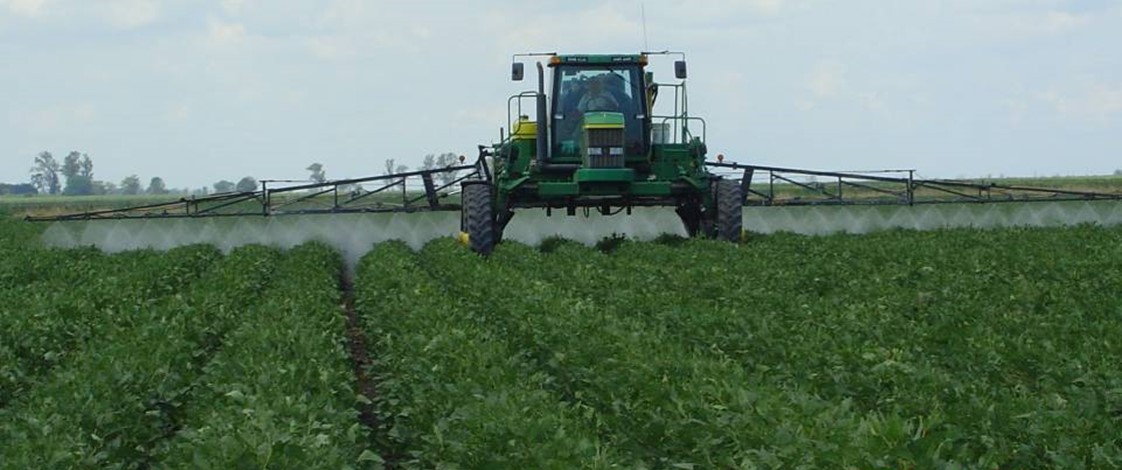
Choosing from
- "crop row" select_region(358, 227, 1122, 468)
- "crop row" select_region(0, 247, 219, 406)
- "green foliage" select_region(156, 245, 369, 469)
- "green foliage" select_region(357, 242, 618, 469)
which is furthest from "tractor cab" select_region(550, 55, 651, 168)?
"green foliage" select_region(156, 245, 369, 469)

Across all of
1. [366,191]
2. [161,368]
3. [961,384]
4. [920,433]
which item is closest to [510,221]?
[366,191]

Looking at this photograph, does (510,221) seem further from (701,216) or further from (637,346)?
(637,346)

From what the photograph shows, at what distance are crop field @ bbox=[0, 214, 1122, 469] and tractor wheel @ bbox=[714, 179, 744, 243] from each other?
14.2ft

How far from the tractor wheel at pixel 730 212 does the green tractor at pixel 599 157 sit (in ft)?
0.05

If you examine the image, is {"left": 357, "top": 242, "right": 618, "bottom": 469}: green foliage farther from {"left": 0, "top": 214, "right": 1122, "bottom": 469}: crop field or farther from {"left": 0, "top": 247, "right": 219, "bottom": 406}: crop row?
{"left": 0, "top": 247, "right": 219, "bottom": 406}: crop row

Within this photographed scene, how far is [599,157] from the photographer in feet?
72.6

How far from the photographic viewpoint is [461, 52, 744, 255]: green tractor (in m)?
22.2

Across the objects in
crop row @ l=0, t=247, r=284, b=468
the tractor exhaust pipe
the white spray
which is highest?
the tractor exhaust pipe

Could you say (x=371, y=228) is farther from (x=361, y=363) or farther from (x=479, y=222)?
(x=361, y=363)

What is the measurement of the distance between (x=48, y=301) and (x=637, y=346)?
27.1 feet

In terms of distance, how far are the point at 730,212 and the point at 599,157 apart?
7.89 feet

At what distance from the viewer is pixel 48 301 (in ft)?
50.0

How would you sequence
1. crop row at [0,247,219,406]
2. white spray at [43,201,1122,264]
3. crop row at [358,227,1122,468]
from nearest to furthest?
crop row at [358,227,1122,468], crop row at [0,247,219,406], white spray at [43,201,1122,264]

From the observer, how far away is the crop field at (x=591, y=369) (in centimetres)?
683
